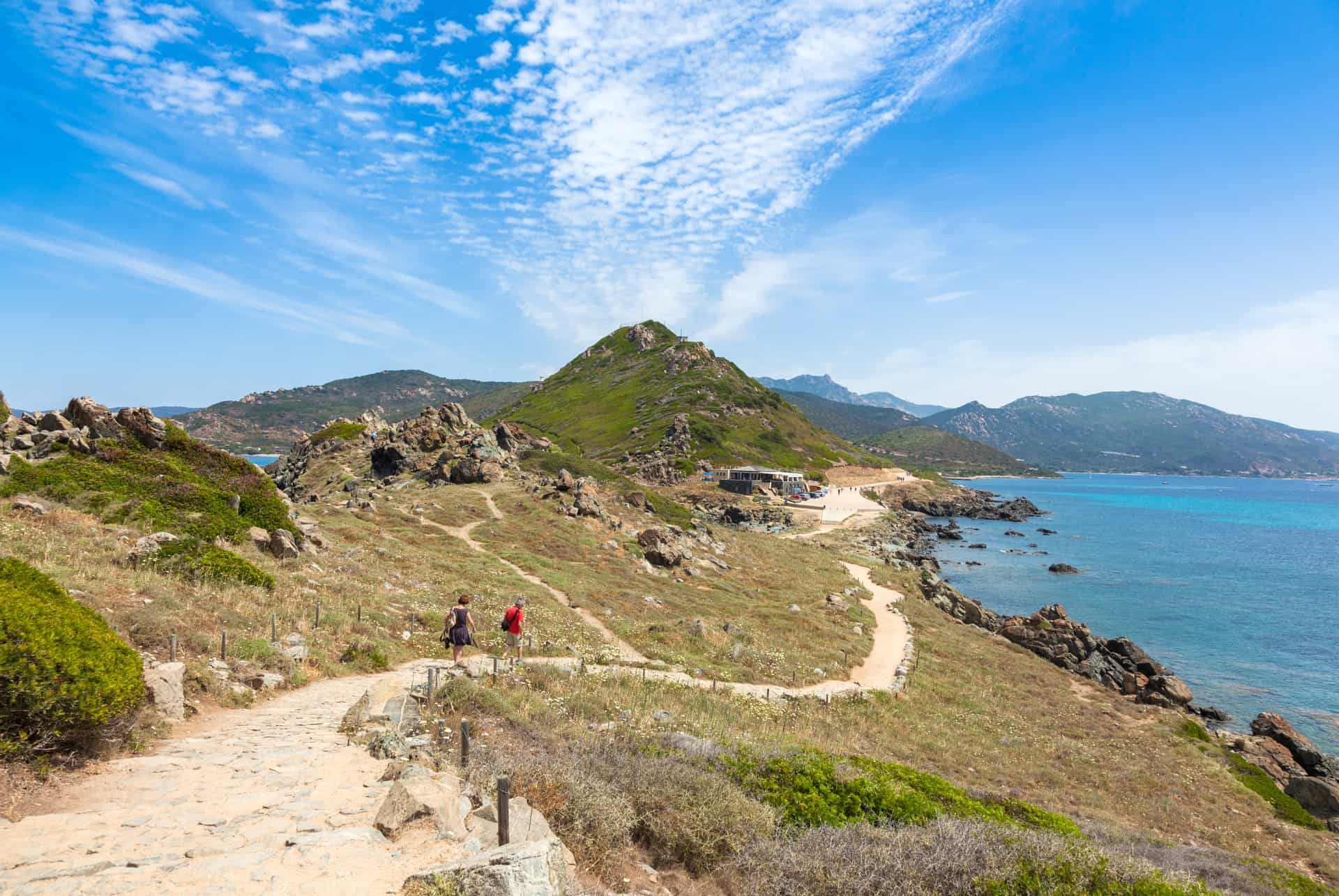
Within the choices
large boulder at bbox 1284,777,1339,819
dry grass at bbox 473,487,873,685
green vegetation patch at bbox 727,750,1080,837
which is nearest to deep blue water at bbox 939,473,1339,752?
large boulder at bbox 1284,777,1339,819

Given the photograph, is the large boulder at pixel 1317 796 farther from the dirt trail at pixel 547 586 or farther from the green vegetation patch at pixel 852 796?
the dirt trail at pixel 547 586

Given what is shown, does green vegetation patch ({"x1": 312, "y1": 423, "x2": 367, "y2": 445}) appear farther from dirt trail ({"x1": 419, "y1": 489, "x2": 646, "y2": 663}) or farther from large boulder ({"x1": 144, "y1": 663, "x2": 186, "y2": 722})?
large boulder ({"x1": 144, "y1": 663, "x2": 186, "y2": 722})

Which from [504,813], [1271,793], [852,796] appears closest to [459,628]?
[504,813]

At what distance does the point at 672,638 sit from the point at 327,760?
2024 centimetres

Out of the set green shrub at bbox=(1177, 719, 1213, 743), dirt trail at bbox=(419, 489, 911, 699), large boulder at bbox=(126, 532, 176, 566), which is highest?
large boulder at bbox=(126, 532, 176, 566)

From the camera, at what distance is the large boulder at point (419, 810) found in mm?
8000

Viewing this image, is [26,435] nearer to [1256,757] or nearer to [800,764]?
[800,764]

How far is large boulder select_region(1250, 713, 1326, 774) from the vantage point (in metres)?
29.6

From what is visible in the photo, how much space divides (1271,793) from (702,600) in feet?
93.1

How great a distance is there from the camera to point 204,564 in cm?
2002

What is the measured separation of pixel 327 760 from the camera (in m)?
10.6

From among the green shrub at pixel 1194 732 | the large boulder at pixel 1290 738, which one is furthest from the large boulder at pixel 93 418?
the large boulder at pixel 1290 738

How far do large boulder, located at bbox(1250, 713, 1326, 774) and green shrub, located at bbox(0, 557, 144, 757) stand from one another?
46.2m

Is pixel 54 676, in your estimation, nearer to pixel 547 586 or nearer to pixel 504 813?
pixel 504 813
